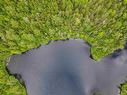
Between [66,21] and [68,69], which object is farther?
[66,21]

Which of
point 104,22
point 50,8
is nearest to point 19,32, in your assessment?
point 50,8

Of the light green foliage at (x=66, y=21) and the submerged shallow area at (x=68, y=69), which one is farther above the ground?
the light green foliage at (x=66, y=21)

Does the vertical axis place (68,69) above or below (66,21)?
below

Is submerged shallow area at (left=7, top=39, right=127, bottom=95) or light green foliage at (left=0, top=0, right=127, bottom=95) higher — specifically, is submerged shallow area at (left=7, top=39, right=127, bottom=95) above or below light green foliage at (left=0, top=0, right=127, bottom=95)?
below

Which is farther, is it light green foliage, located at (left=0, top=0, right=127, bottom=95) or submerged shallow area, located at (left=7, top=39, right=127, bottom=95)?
light green foliage, located at (left=0, top=0, right=127, bottom=95)
